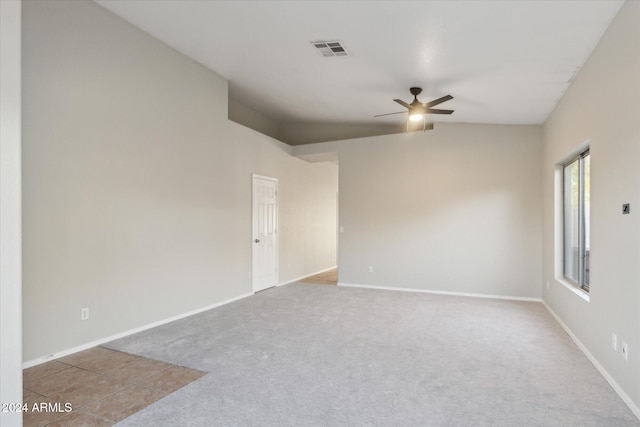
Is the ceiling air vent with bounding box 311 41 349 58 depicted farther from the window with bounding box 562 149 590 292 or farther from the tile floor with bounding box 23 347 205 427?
the tile floor with bounding box 23 347 205 427

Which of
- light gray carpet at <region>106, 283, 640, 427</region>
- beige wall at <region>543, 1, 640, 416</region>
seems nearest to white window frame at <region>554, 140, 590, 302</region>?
light gray carpet at <region>106, 283, 640, 427</region>

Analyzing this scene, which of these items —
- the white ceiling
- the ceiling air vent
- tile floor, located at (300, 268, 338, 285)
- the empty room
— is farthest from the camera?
tile floor, located at (300, 268, 338, 285)

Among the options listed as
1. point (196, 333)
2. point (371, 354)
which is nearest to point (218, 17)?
point (196, 333)

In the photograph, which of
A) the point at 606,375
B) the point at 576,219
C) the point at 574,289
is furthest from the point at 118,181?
the point at 576,219

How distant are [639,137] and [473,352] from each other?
7.44 ft

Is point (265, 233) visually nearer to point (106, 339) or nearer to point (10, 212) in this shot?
point (106, 339)

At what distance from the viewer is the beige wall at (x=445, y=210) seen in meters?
5.86

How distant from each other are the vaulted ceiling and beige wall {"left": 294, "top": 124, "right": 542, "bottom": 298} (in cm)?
68

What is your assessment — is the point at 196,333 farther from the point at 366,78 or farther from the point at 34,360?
the point at 366,78

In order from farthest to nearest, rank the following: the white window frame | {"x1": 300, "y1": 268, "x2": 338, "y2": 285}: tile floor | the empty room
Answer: {"x1": 300, "y1": 268, "x2": 338, "y2": 285}: tile floor
the white window frame
the empty room

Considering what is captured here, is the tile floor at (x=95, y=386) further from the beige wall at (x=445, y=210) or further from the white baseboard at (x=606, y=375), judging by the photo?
the beige wall at (x=445, y=210)

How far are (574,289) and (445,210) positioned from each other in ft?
8.27

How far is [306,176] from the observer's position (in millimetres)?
8031

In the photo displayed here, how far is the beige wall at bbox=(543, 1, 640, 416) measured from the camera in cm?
241
